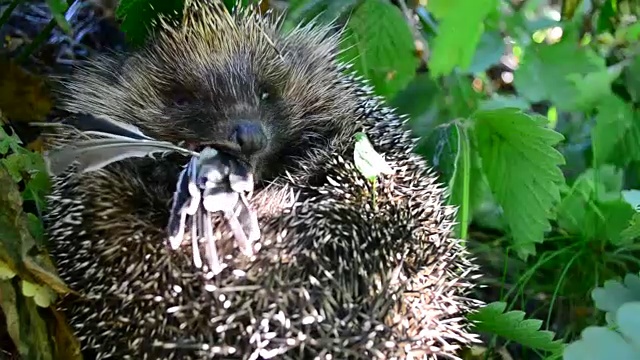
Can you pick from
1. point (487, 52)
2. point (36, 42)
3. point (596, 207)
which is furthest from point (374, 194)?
point (36, 42)

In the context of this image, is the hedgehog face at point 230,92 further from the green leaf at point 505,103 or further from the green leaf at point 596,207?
the green leaf at point 596,207

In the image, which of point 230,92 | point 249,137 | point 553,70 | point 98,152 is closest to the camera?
point 98,152

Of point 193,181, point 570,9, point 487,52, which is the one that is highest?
point 570,9

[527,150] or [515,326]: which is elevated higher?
[527,150]

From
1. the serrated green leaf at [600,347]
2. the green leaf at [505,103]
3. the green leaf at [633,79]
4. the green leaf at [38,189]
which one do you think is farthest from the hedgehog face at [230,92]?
the green leaf at [633,79]

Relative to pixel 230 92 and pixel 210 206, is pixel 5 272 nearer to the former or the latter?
pixel 210 206

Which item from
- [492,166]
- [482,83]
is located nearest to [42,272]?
[492,166]
